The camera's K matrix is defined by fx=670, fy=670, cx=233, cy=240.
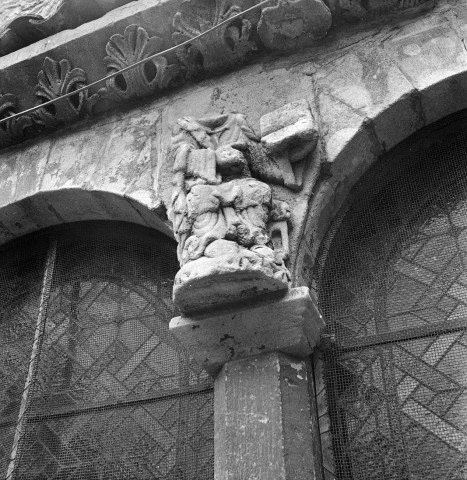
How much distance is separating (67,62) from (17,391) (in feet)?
5.86

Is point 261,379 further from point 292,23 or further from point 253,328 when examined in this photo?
point 292,23

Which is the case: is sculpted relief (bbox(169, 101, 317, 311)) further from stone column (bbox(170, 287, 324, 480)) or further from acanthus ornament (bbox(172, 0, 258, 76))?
acanthus ornament (bbox(172, 0, 258, 76))

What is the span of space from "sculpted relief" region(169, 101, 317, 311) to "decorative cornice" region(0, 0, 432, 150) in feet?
1.60

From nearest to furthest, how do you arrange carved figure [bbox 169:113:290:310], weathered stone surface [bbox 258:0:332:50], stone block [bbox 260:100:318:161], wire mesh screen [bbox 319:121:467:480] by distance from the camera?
1. carved figure [bbox 169:113:290:310]
2. wire mesh screen [bbox 319:121:467:480]
3. stone block [bbox 260:100:318:161]
4. weathered stone surface [bbox 258:0:332:50]

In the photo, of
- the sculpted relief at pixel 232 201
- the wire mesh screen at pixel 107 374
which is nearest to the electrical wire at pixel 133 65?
the sculpted relief at pixel 232 201

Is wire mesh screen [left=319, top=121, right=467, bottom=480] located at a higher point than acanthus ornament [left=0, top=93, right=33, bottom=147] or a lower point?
lower

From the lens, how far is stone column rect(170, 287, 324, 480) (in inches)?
94.3

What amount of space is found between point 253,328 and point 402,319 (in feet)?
2.29

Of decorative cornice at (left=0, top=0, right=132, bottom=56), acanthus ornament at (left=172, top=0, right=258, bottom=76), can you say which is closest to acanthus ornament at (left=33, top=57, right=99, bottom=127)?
decorative cornice at (left=0, top=0, right=132, bottom=56)

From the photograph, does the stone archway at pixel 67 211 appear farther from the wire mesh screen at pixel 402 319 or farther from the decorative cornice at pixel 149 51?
the wire mesh screen at pixel 402 319

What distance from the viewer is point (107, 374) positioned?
3.31m

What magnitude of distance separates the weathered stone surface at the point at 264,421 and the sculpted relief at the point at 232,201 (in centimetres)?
31

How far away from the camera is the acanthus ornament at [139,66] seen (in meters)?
3.53

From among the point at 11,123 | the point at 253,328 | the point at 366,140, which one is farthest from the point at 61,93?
the point at 253,328
